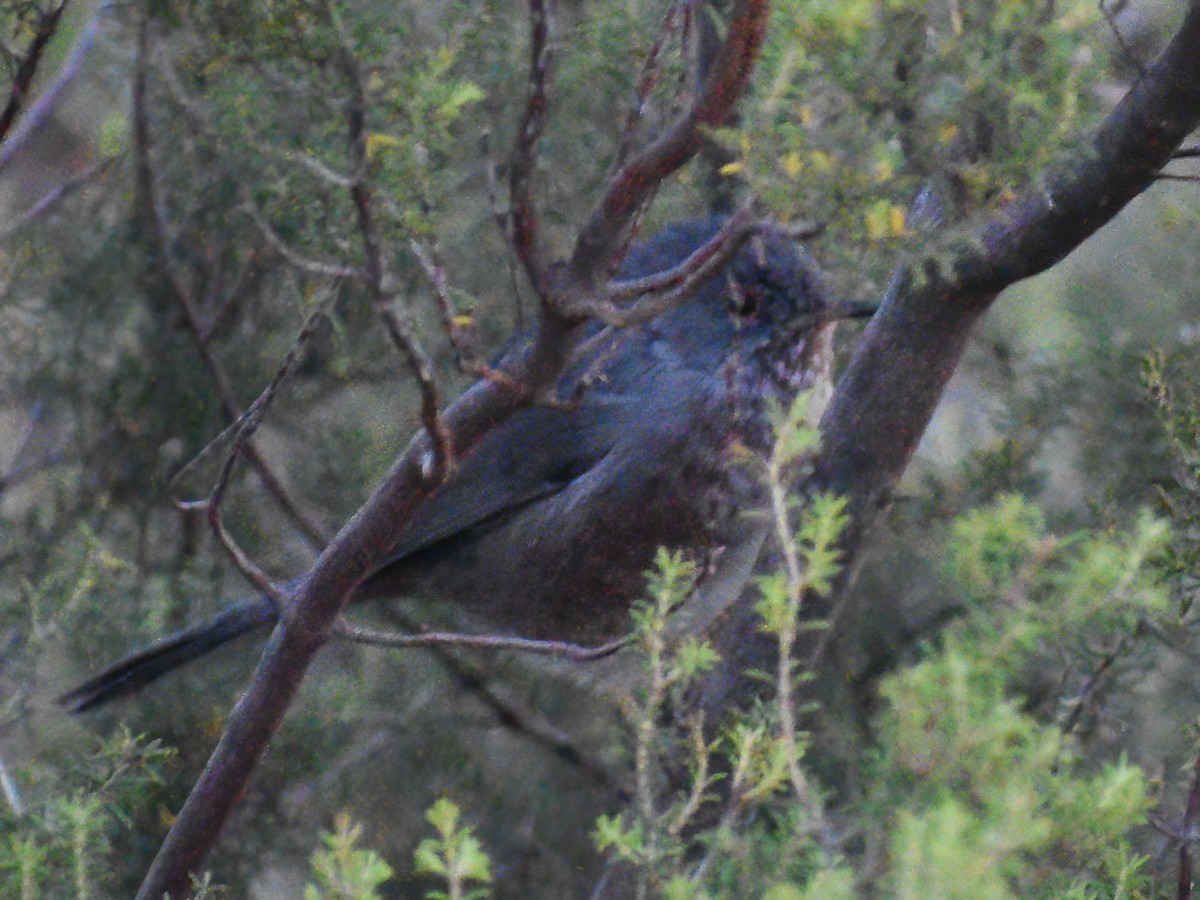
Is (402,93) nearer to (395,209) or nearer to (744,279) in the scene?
(395,209)

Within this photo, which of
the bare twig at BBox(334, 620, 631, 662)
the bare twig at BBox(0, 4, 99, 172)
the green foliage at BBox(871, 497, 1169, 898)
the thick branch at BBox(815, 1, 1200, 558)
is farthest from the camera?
the bare twig at BBox(0, 4, 99, 172)

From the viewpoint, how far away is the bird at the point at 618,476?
2719 millimetres

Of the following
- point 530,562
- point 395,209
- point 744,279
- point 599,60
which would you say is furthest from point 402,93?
point 530,562

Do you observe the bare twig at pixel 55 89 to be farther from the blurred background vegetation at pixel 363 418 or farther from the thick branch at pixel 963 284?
the thick branch at pixel 963 284

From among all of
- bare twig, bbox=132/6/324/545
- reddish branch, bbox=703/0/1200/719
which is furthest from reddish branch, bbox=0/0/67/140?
reddish branch, bbox=703/0/1200/719

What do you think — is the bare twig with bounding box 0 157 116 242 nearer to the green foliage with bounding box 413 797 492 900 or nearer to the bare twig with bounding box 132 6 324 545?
the bare twig with bounding box 132 6 324 545

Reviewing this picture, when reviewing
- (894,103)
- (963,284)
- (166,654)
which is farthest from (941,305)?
(166,654)

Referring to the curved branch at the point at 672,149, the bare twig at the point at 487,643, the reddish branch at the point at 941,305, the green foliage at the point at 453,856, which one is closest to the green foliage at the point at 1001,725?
the green foliage at the point at 453,856

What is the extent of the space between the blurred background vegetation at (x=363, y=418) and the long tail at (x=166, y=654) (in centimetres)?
12

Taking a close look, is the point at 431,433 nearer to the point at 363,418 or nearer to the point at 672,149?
the point at 672,149

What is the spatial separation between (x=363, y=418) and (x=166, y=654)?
1.13m

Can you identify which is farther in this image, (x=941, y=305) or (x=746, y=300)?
(x=746, y=300)

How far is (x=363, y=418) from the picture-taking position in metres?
3.77

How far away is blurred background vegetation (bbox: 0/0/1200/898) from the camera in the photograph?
2113mm
